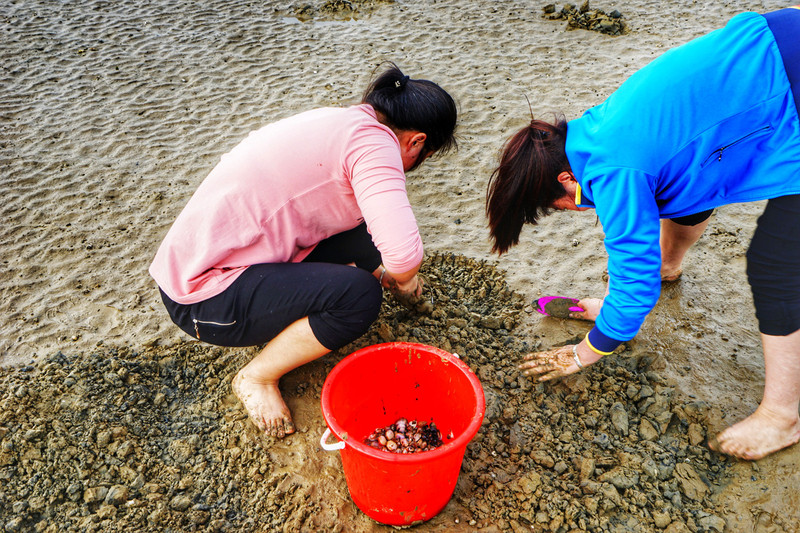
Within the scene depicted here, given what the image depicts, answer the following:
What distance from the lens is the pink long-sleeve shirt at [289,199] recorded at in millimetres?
1766

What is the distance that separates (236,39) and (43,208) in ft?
10.3

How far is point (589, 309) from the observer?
259 centimetres

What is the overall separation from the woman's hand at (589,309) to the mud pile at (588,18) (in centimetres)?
423

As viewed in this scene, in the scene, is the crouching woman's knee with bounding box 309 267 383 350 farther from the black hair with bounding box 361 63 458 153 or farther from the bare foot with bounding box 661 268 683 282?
the bare foot with bounding box 661 268 683 282

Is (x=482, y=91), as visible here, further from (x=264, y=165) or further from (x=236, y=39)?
(x=264, y=165)

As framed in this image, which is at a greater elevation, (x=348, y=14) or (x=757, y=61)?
(x=757, y=61)

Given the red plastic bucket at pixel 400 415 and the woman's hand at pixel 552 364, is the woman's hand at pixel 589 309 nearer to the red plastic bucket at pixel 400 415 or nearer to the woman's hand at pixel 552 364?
the woman's hand at pixel 552 364

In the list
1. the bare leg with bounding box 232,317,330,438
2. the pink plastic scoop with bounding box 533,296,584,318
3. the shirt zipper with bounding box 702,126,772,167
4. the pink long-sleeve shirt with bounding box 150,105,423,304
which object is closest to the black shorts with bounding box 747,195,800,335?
the shirt zipper with bounding box 702,126,772,167

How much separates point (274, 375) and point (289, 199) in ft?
2.31

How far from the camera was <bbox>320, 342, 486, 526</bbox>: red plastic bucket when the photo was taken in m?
1.62

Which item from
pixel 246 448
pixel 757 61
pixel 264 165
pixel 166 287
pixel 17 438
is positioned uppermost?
pixel 757 61

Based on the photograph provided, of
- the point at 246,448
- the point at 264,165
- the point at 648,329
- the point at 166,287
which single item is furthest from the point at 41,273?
the point at 648,329

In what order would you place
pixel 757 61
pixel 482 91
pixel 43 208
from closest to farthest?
pixel 757 61, pixel 43 208, pixel 482 91

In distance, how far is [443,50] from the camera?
18.2ft
